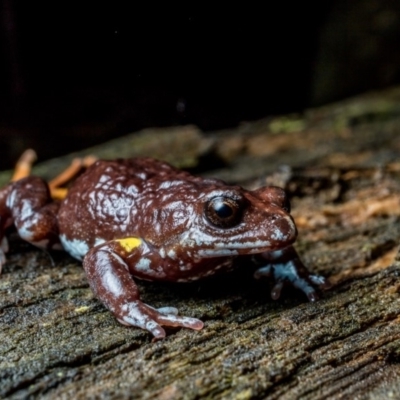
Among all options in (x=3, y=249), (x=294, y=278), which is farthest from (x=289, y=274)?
(x=3, y=249)

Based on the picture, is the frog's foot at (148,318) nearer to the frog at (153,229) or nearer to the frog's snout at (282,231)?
the frog at (153,229)

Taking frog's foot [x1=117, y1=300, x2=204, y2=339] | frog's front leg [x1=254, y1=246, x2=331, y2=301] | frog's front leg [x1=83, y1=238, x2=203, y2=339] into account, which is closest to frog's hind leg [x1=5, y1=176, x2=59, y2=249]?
frog's front leg [x1=83, y1=238, x2=203, y2=339]

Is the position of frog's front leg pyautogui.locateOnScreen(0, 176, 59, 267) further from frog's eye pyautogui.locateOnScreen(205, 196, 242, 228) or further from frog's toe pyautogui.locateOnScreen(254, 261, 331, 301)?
frog's toe pyautogui.locateOnScreen(254, 261, 331, 301)

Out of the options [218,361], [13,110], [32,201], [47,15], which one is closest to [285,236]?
[218,361]

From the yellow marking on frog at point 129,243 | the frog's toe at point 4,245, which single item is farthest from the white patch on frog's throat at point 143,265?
the frog's toe at point 4,245

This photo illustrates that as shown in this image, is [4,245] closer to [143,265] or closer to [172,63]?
[143,265]

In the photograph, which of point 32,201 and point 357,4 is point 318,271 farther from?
point 357,4
